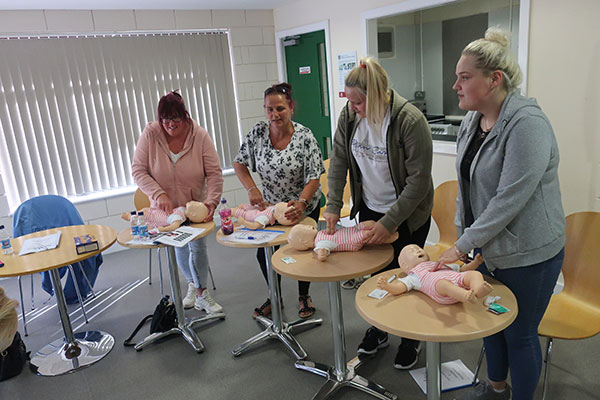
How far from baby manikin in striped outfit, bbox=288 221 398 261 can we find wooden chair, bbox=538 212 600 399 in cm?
77

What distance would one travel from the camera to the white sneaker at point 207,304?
3105mm

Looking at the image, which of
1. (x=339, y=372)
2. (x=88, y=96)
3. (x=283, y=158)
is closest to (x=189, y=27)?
(x=88, y=96)

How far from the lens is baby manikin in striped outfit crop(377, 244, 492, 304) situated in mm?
1375

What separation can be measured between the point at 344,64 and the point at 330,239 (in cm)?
279

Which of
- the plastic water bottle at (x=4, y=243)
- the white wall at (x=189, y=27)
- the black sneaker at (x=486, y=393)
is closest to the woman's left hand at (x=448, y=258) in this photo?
the black sneaker at (x=486, y=393)

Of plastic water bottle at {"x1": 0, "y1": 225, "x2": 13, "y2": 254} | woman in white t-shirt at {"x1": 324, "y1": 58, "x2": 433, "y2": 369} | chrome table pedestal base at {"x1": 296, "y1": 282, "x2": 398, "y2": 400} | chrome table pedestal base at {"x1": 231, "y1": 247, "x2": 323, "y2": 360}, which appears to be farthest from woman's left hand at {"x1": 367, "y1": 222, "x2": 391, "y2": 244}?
plastic water bottle at {"x1": 0, "y1": 225, "x2": 13, "y2": 254}

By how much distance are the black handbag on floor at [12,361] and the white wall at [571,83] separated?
11.4ft

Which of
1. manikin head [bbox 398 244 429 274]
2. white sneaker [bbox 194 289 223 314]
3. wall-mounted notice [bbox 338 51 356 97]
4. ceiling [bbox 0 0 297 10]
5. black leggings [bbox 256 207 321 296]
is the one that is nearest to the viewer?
manikin head [bbox 398 244 429 274]

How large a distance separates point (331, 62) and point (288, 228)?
2.64 metres

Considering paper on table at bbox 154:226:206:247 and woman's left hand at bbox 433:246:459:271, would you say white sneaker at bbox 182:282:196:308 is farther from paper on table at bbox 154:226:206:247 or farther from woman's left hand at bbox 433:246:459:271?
woman's left hand at bbox 433:246:459:271

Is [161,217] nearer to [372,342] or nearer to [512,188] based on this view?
[372,342]

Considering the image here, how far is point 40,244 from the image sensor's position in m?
2.62

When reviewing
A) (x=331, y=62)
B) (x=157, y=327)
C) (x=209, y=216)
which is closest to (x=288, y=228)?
(x=209, y=216)

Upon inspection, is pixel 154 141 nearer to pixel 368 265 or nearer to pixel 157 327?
pixel 157 327
